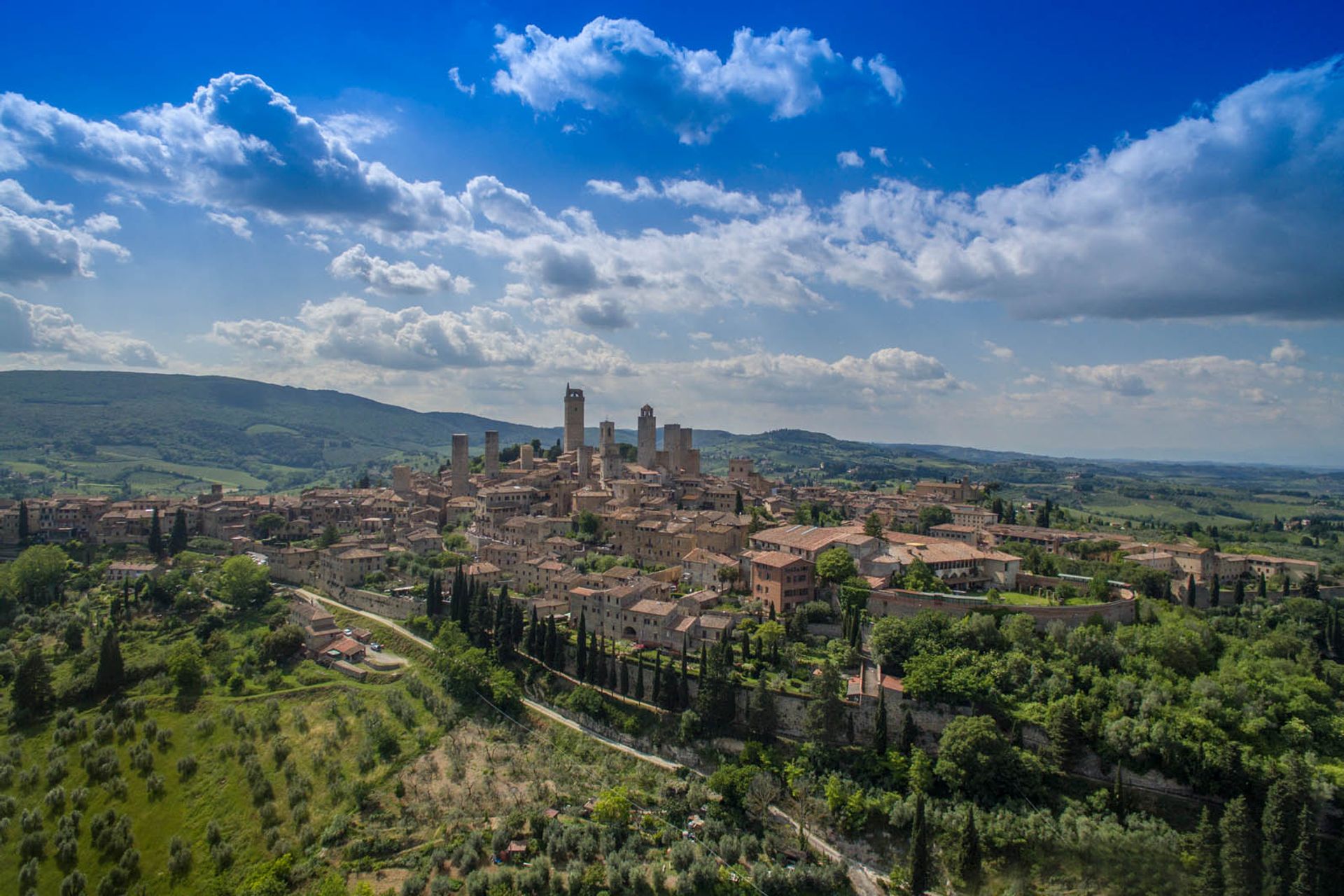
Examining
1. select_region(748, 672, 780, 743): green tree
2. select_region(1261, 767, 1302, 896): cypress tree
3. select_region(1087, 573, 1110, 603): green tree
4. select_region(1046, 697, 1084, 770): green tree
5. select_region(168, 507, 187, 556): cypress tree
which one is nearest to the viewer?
select_region(1261, 767, 1302, 896): cypress tree

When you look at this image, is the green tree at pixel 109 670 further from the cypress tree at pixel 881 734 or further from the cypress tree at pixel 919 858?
the cypress tree at pixel 919 858

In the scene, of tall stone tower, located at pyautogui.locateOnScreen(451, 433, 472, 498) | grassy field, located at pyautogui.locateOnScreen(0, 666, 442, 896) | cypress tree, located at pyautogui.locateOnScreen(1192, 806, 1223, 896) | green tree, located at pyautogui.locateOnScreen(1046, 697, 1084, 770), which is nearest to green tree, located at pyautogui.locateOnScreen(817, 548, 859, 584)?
green tree, located at pyautogui.locateOnScreen(1046, 697, 1084, 770)

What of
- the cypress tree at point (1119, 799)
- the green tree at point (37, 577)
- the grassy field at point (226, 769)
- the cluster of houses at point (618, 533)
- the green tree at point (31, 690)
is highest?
the cluster of houses at point (618, 533)

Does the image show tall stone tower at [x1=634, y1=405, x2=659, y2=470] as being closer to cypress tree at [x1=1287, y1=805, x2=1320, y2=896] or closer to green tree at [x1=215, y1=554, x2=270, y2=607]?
green tree at [x1=215, y1=554, x2=270, y2=607]

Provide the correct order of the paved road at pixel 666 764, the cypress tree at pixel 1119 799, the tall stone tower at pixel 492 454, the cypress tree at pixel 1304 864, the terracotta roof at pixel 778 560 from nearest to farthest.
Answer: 1. the cypress tree at pixel 1304 864
2. the paved road at pixel 666 764
3. the cypress tree at pixel 1119 799
4. the terracotta roof at pixel 778 560
5. the tall stone tower at pixel 492 454

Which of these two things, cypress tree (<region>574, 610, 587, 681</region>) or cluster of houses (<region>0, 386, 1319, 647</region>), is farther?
cluster of houses (<region>0, 386, 1319, 647</region>)

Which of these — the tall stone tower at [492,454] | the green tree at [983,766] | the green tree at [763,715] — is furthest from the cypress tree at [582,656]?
the tall stone tower at [492,454]

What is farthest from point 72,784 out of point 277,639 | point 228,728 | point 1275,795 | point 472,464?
point 472,464
